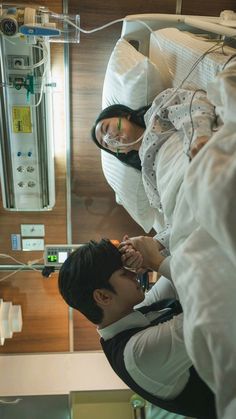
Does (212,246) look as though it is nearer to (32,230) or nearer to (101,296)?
(101,296)

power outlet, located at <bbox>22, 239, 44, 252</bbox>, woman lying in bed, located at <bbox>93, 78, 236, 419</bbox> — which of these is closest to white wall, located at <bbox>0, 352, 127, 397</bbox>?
power outlet, located at <bbox>22, 239, 44, 252</bbox>

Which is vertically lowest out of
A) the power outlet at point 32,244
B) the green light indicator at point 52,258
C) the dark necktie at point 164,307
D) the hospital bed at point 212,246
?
the power outlet at point 32,244

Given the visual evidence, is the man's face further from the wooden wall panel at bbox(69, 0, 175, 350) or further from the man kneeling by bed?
the wooden wall panel at bbox(69, 0, 175, 350)

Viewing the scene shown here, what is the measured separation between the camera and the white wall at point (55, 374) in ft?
7.83

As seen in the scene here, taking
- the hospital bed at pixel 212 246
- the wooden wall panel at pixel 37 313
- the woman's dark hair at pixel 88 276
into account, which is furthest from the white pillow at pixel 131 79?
the wooden wall panel at pixel 37 313

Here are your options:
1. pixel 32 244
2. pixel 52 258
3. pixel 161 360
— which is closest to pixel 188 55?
pixel 161 360

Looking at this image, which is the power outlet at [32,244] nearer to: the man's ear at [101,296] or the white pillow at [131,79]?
the white pillow at [131,79]

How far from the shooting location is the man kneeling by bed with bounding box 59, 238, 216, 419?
41.9 inches

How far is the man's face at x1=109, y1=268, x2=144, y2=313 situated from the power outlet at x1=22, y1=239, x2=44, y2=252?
3.76 feet

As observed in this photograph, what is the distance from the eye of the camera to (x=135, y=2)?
6.35 ft

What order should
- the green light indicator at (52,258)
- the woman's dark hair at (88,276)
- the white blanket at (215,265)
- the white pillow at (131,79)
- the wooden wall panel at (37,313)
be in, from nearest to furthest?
the white blanket at (215,265)
the woman's dark hair at (88,276)
the white pillow at (131,79)
the green light indicator at (52,258)
the wooden wall panel at (37,313)

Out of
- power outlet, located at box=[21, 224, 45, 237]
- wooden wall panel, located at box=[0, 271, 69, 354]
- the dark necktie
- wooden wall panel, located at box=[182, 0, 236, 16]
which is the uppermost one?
wooden wall panel, located at box=[182, 0, 236, 16]

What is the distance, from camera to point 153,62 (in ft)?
5.83

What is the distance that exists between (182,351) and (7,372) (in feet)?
5.71
